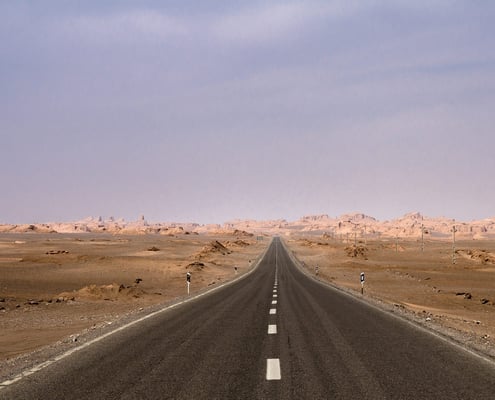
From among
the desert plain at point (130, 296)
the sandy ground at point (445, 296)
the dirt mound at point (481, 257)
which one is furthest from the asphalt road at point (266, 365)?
the dirt mound at point (481, 257)

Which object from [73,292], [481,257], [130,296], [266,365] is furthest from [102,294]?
[481,257]

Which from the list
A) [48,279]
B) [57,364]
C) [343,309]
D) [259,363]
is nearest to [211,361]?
[259,363]

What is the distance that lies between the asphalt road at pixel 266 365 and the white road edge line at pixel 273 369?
0.02 m

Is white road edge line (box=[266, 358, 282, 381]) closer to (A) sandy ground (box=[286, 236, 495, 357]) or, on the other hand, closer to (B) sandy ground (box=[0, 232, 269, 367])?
(A) sandy ground (box=[286, 236, 495, 357])

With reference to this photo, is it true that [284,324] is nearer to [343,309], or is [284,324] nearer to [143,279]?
[343,309]

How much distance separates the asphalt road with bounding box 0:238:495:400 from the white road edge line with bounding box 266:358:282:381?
2cm

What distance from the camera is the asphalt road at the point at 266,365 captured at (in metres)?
7.72

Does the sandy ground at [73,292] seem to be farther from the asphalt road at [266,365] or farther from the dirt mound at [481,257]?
the dirt mound at [481,257]

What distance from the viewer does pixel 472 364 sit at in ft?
32.2

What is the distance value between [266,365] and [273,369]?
1.22 feet

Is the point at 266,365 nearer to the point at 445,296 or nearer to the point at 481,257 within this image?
the point at 445,296

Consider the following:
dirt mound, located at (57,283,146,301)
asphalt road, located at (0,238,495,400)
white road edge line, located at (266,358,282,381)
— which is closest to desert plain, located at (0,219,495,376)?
dirt mound, located at (57,283,146,301)

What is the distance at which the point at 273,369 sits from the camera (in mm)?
9086

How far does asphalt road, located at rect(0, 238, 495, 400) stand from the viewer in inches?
304
